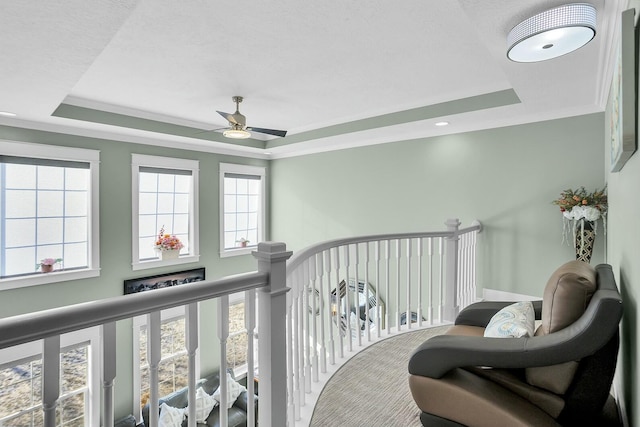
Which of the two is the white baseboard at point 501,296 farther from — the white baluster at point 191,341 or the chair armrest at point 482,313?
the white baluster at point 191,341

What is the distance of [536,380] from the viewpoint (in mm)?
1442

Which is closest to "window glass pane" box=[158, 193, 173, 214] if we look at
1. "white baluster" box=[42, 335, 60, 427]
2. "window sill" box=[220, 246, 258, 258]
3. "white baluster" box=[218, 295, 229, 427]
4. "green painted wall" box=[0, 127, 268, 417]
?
"green painted wall" box=[0, 127, 268, 417]

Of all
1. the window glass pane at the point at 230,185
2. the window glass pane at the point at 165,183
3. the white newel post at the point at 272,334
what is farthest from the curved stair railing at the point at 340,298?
the window glass pane at the point at 165,183

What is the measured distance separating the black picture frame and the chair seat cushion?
4.44 meters

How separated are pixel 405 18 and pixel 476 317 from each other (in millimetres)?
2163

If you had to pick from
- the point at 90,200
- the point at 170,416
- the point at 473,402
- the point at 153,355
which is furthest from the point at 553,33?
the point at 170,416

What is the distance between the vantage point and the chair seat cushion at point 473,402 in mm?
1387

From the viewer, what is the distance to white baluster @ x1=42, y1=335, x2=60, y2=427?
837mm

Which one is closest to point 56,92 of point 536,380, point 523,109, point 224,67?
point 224,67

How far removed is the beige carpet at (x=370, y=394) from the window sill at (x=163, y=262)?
4161 millimetres

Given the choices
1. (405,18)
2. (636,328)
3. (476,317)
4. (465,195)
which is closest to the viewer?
(636,328)

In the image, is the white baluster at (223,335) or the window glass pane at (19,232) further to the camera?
the window glass pane at (19,232)

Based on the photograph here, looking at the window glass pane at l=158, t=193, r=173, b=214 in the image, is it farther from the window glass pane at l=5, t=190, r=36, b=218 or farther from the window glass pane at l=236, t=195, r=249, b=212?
the window glass pane at l=5, t=190, r=36, b=218

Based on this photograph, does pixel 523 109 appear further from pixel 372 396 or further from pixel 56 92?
pixel 56 92
